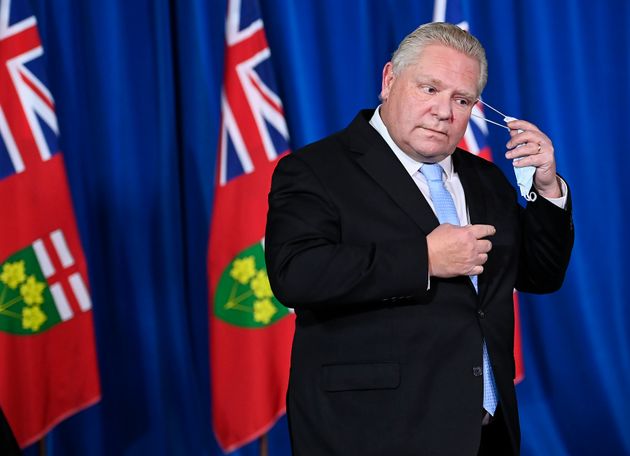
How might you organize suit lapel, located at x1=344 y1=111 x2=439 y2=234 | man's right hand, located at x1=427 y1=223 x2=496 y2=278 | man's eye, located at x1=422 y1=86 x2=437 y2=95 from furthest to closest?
man's eye, located at x1=422 y1=86 x2=437 y2=95
suit lapel, located at x1=344 y1=111 x2=439 y2=234
man's right hand, located at x1=427 y1=223 x2=496 y2=278

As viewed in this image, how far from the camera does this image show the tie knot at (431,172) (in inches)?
65.4

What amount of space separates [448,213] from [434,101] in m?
0.20

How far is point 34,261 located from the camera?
285 cm

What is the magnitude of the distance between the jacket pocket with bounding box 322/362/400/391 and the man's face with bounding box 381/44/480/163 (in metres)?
0.41

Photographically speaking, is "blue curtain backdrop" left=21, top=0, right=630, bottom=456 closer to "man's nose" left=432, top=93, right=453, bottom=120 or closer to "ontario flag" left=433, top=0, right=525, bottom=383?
"ontario flag" left=433, top=0, right=525, bottom=383

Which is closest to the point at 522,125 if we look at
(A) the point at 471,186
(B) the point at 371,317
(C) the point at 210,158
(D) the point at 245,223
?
(A) the point at 471,186

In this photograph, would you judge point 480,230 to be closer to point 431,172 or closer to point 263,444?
point 431,172

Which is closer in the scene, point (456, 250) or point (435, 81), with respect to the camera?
point (456, 250)

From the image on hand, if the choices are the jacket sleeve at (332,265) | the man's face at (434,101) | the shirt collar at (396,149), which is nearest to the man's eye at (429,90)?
the man's face at (434,101)

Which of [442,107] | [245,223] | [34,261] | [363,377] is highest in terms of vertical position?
[442,107]

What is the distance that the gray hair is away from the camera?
64.1 inches

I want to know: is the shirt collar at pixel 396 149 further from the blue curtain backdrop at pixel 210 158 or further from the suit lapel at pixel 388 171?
the blue curtain backdrop at pixel 210 158

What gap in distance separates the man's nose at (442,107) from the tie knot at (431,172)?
0.11 meters

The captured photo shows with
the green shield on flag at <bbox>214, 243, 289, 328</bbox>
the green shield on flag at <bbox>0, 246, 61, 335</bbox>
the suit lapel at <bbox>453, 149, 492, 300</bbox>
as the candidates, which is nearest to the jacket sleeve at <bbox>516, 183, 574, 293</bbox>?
the suit lapel at <bbox>453, 149, 492, 300</bbox>
